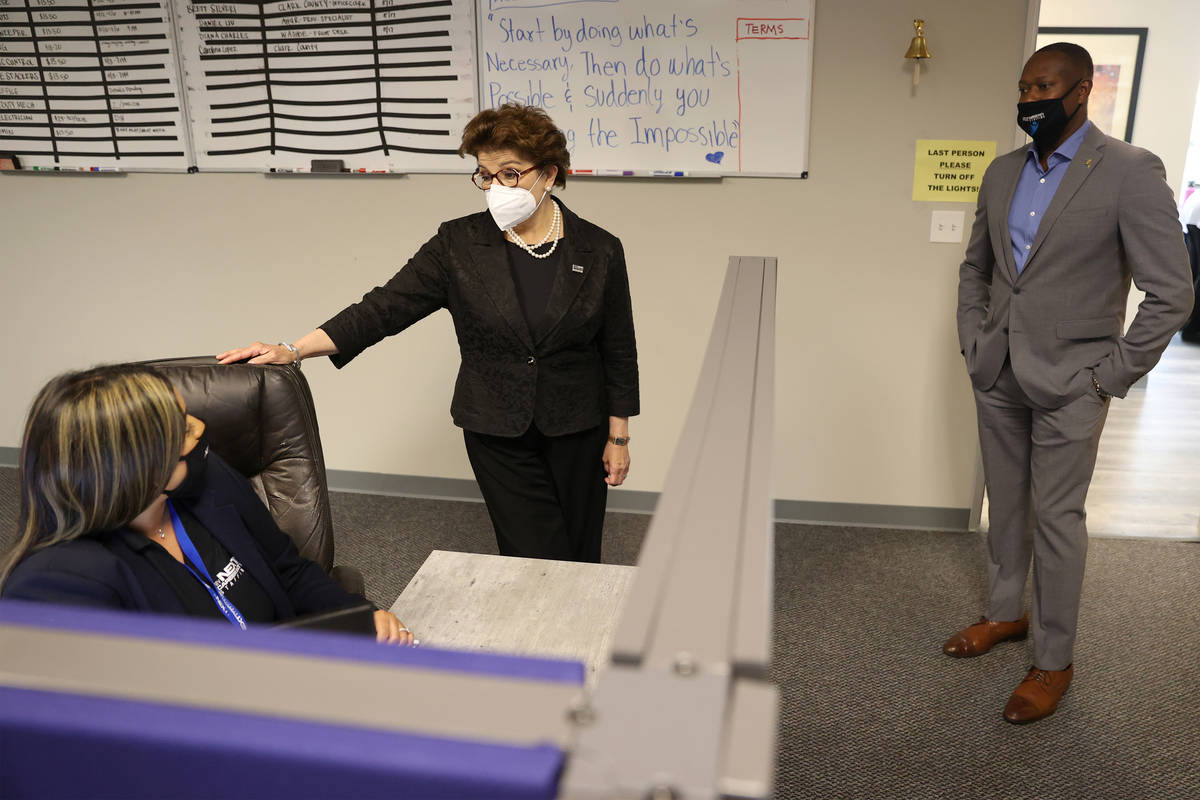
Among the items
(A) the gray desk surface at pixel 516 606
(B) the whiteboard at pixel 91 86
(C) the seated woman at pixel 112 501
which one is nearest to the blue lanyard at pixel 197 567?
(C) the seated woman at pixel 112 501

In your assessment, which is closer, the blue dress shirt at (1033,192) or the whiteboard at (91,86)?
the blue dress shirt at (1033,192)

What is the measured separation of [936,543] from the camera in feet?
10.0

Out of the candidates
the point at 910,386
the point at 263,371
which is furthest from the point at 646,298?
the point at 263,371

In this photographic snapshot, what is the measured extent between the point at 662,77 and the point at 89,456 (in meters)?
2.24

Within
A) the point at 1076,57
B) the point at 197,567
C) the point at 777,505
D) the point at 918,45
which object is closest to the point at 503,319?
the point at 197,567

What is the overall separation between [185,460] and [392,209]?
6.73 ft

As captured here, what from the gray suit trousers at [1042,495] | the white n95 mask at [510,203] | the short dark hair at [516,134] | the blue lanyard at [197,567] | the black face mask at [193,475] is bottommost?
the gray suit trousers at [1042,495]

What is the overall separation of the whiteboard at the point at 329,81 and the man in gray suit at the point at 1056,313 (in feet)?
5.84

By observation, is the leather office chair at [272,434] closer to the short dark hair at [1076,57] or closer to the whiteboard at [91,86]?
the short dark hair at [1076,57]

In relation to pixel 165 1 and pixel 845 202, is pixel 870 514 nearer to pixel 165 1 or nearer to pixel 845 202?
pixel 845 202

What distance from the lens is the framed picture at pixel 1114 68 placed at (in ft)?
14.1

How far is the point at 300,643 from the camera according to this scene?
1.24ft

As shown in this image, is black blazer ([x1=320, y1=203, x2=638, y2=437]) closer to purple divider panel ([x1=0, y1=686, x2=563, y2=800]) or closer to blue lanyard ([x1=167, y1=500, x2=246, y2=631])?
blue lanyard ([x1=167, y1=500, x2=246, y2=631])

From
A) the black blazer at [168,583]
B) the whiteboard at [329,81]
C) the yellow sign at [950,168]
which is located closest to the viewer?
the black blazer at [168,583]
